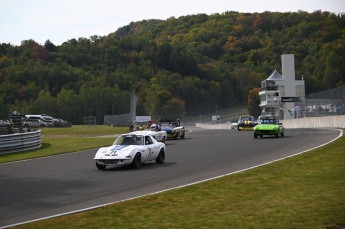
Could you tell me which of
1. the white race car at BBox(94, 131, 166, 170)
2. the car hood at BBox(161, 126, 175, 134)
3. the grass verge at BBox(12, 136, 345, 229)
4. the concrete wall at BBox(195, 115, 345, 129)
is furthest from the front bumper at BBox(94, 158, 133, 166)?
the concrete wall at BBox(195, 115, 345, 129)

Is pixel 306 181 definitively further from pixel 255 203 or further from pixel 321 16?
pixel 321 16

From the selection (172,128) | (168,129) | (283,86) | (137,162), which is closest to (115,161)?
(137,162)

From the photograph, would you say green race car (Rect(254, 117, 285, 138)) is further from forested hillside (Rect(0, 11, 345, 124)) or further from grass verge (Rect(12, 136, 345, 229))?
forested hillside (Rect(0, 11, 345, 124))

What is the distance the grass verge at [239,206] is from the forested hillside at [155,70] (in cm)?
9774

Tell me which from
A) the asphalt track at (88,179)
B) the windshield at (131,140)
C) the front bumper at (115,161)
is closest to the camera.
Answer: the asphalt track at (88,179)

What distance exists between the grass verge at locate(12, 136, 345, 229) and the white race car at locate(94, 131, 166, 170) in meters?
5.05

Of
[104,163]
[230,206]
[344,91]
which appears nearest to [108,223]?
[230,206]

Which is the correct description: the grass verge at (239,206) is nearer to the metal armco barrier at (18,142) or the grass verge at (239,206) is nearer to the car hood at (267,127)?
the metal armco barrier at (18,142)

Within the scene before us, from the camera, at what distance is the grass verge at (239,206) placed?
373 inches

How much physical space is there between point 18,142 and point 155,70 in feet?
457

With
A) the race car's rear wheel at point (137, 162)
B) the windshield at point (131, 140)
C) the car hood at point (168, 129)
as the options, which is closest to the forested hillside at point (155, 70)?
the car hood at point (168, 129)

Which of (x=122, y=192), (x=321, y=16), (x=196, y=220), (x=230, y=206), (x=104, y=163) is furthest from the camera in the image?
(x=321, y=16)

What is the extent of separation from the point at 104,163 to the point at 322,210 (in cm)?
1055

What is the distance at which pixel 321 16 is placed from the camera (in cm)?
18675
